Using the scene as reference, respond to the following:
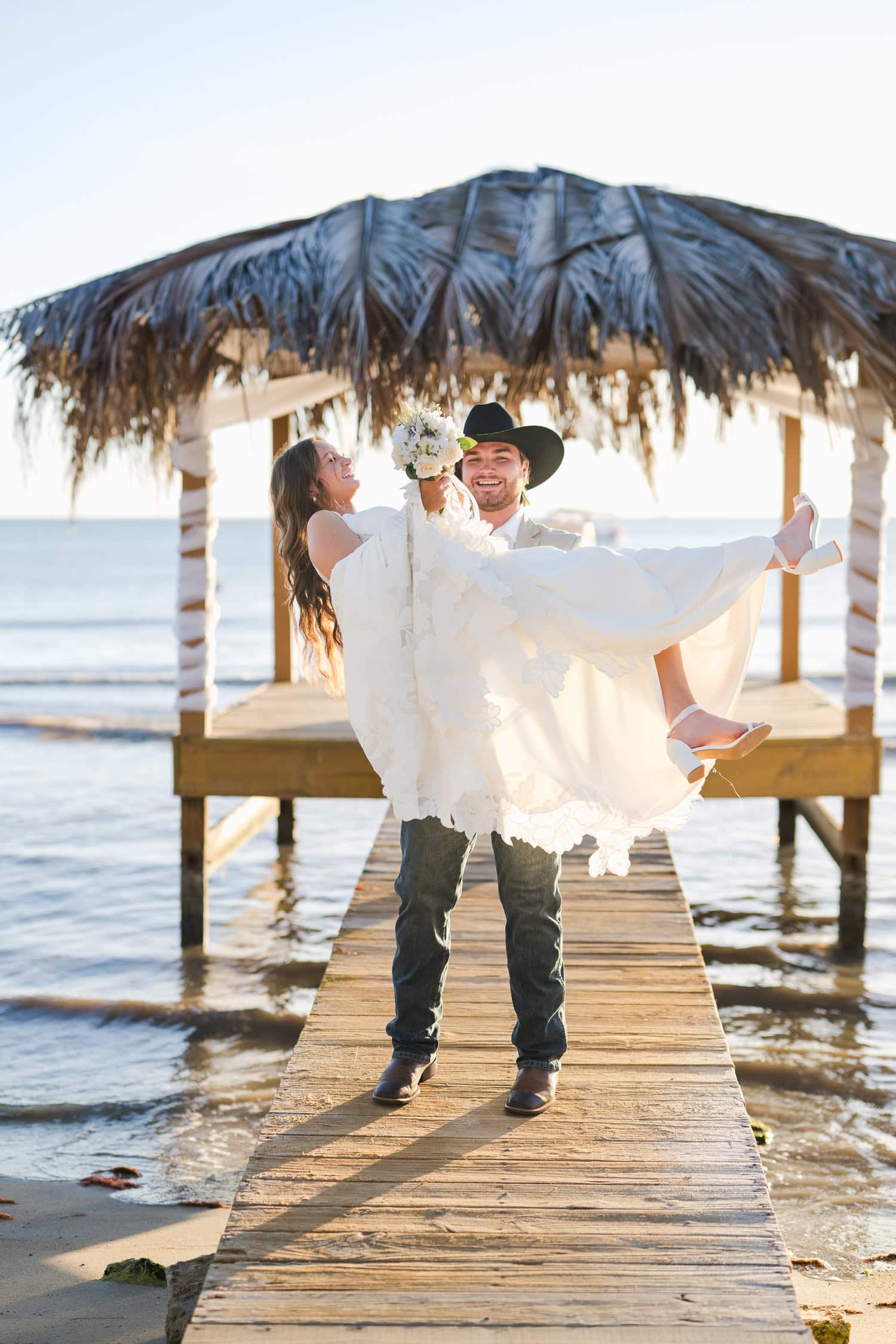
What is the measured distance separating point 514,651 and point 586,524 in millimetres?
1176

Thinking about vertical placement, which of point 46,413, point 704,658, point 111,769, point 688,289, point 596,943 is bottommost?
point 111,769

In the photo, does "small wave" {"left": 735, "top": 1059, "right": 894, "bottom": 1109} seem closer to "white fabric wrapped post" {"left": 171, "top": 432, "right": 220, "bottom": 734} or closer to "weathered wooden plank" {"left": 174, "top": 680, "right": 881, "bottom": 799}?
"weathered wooden plank" {"left": 174, "top": 680, "right": 881, "bottom": 799}

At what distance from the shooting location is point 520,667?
9.18 feet

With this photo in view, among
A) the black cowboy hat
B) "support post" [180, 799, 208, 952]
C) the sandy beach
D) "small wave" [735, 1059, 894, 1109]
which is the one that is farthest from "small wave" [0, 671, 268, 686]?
the black cowboy hat

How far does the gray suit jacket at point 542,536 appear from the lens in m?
3.34

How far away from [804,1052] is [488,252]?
401cm

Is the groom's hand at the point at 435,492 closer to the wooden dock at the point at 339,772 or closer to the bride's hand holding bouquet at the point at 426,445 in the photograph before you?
the bride's hand holding bouquet at the point at 426,445

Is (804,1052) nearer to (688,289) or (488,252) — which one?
(688,289)

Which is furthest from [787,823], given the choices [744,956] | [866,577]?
[866,577]

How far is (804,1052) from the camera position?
5480mm

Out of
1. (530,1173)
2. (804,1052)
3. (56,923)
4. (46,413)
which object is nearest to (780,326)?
(804,1052)

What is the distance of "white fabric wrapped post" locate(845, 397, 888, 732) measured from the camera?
620cm

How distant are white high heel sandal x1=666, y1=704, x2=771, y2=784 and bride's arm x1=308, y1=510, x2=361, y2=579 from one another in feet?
2.86

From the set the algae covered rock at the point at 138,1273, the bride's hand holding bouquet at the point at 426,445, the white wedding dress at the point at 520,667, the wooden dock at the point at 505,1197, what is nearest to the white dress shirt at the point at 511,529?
the white wedding dress at the point at 520,667
